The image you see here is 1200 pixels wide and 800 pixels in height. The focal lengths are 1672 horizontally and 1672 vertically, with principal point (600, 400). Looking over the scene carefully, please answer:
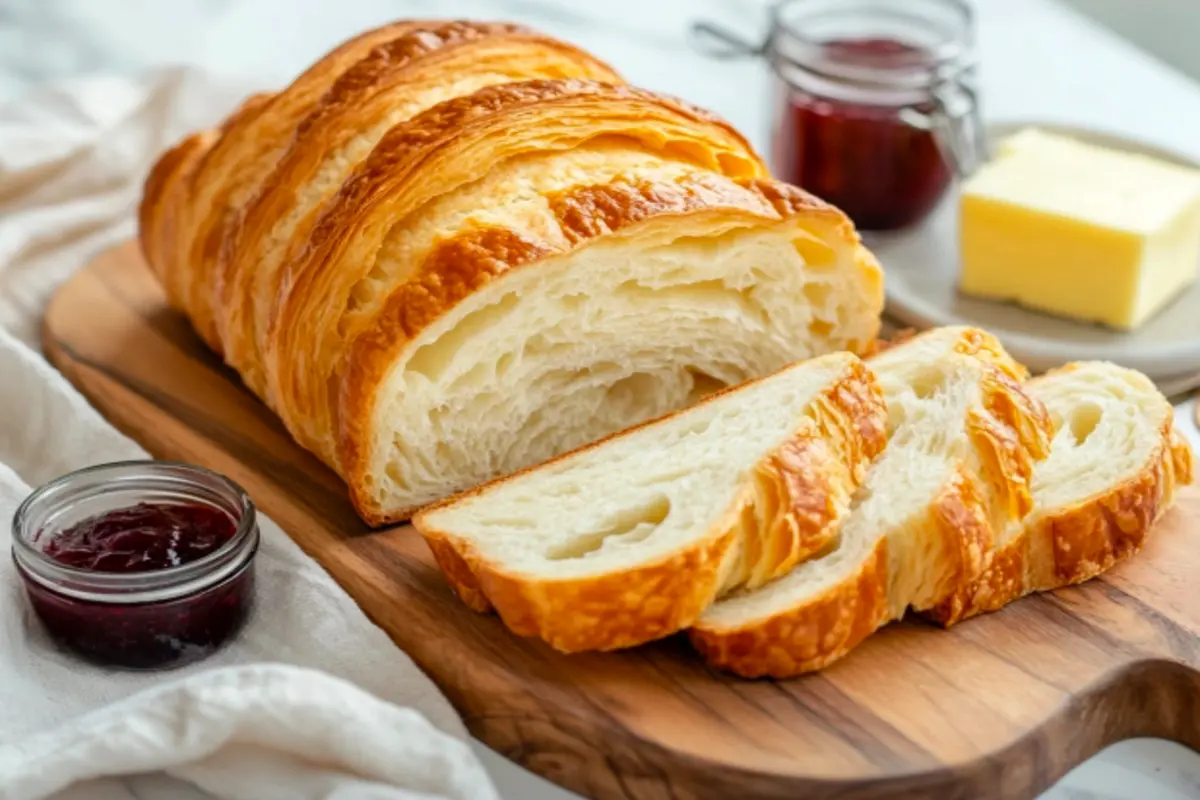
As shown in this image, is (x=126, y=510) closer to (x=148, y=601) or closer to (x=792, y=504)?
(x=148, y=601)

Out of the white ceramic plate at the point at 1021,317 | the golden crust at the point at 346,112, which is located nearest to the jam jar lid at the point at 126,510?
the golden crust at the point at 346,112

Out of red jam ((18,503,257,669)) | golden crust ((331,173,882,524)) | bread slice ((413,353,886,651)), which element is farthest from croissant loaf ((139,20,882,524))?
red jam ((18,503,257,669))

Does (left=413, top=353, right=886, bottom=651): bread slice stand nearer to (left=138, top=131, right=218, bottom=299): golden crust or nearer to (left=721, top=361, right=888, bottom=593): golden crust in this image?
(left=721, top=361, right=888, bottom=593): golden crust

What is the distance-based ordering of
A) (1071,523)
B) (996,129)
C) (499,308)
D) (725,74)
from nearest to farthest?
(1071,523) < (499,308) < (996,129) < (725,74)

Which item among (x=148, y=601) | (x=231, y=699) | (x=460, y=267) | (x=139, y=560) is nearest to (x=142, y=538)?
(x=139, y=560)

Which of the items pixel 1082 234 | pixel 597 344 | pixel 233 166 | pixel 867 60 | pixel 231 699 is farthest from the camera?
pixel 867 60

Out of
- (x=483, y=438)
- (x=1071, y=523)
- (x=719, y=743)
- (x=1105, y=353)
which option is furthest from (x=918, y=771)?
(x=1105, y=353)

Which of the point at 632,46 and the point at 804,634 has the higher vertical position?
the point at 804,634

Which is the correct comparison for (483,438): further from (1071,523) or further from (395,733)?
(1071,523)
